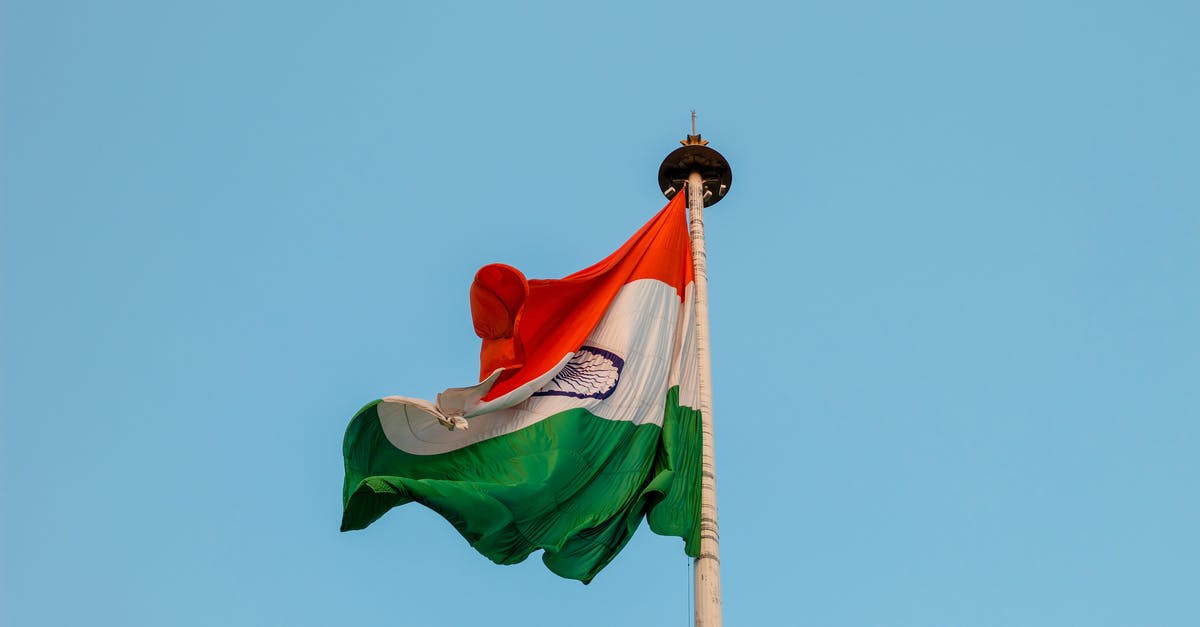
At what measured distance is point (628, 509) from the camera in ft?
56.4

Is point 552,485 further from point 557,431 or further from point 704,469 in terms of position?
point 704,469

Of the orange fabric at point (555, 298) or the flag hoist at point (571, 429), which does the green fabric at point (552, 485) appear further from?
the orange fabric at point (555, 298)

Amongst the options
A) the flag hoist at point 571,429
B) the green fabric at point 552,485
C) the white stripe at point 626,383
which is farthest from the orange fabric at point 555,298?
the green fabric at point 552,485

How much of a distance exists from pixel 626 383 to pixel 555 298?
1.79 m

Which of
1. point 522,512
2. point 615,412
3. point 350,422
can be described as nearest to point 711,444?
point 615,412

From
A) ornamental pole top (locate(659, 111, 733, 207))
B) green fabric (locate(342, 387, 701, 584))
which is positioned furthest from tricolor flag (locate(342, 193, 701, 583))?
ornamental pole top (locate(659, 111, 733, 207))

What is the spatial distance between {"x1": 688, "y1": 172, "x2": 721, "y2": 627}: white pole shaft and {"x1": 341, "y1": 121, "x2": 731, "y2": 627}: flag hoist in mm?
19

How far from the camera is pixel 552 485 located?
56.3 feet

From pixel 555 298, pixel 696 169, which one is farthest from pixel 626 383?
pixel 696 169

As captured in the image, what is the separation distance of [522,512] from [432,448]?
1.68m

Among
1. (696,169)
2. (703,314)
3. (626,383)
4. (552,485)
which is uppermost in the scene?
(696,169)

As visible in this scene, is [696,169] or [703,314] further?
[696,169]

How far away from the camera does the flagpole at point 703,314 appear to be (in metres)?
16.3

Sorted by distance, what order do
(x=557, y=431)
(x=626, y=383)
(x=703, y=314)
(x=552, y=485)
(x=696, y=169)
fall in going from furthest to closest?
(x=696, y=169) < (x=703, y=314) < (x=626, y=383) < (x=557, y=431) < (x=552, y=485)
